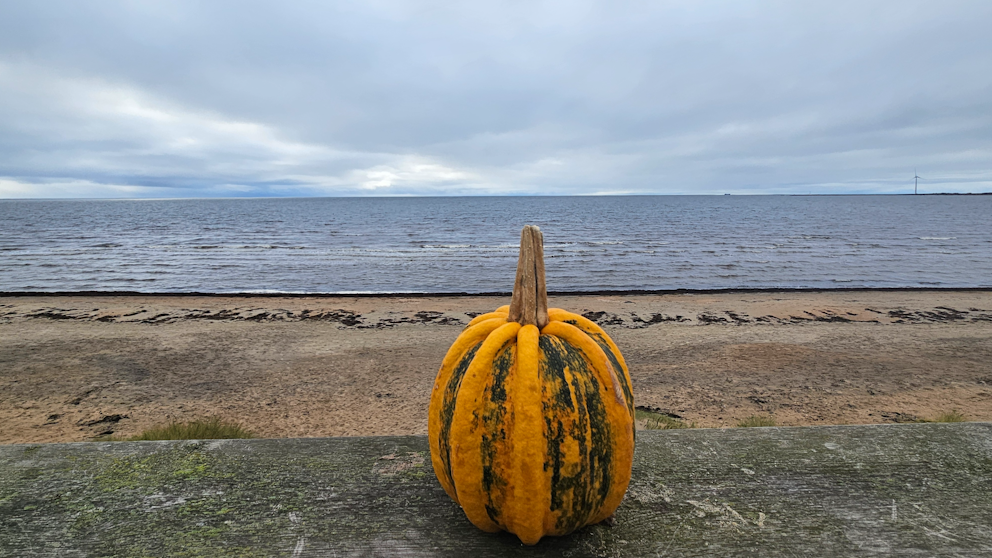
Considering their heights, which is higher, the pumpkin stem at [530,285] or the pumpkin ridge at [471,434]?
the pumpkin stem at [530,285]

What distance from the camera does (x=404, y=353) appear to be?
980 cm

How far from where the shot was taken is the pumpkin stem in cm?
210

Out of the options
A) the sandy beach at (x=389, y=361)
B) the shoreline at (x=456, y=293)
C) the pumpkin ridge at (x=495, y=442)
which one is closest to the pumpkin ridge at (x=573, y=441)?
the pumpkin ridge at (x=495, y=442)

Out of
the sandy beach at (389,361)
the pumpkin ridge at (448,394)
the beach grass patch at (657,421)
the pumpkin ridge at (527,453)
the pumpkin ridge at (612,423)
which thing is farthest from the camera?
the sandy beach at (389,361)

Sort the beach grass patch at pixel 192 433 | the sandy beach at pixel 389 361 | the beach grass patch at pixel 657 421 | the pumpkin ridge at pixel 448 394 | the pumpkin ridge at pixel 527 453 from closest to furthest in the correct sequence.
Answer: the pumpkin ridge at pixel 527 453 < the pumpkin ridge at pixel 448 394 < the beach grass patch at pixel 192 433 < the beach grass patch at pixel 657 421 < the sandy beach at pixel 389 361

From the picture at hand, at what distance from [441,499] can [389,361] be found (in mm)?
6901

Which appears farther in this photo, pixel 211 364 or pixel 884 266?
pixel 884 266

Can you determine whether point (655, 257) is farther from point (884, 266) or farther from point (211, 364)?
point (211, 364)

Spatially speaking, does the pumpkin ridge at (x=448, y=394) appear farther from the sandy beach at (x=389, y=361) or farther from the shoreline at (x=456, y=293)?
the shoreline at (x=456, y=293)

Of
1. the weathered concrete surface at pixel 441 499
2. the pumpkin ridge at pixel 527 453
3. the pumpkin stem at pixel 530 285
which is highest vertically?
the pumpkin stem at pixel 530 285

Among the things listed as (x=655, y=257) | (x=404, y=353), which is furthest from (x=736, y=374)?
(x=655, y=257)

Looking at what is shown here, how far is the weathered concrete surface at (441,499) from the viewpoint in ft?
7.07

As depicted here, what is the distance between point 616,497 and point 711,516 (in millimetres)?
517

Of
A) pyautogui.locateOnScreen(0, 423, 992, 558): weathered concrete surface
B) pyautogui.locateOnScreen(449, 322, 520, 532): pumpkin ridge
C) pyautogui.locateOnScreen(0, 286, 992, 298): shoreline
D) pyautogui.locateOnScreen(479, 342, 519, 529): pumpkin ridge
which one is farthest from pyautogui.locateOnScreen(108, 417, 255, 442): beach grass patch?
pyautogui.locateOnScreen(0, 286, 992, 298): shoreline
